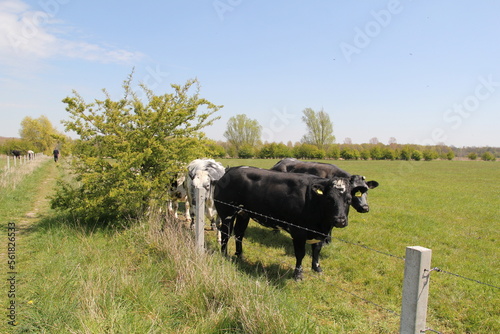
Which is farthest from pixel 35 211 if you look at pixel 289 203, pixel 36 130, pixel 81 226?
pixel 36 130

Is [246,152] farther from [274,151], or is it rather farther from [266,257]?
[266,257]

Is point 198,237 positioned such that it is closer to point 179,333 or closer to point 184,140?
point 179,333

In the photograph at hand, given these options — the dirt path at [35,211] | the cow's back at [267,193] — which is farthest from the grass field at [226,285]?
the cow's back at [267,193]

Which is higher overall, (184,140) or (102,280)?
(184,140)

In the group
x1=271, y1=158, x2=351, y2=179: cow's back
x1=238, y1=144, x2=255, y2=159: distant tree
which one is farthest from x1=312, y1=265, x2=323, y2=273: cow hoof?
x1=238, y1=144, x2=255, y2=159: distant tree

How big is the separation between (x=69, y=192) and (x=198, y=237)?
3.40 meters

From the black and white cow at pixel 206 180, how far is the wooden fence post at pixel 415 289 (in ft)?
17.4

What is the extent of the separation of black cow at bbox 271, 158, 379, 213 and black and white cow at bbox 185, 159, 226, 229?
1.89m

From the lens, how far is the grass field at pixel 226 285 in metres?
3.34

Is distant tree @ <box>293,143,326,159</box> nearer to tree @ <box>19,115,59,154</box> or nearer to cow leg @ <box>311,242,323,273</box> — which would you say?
tree @ <box>19,115,59,154</box>

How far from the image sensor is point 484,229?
882 cm

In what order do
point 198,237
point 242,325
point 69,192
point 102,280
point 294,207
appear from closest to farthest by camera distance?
point 242,325 → point 102,280 → point 198,237 → point 294,207 → point 69,192

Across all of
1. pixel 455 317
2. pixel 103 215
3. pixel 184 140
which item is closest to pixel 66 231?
pixel 103 215

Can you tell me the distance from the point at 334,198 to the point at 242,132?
3359 inches
